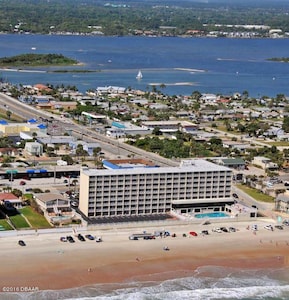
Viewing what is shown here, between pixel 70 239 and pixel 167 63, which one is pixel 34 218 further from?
pixel 167 63

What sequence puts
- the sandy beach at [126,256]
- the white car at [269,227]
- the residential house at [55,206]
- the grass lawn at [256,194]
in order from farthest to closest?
the grass lawn at [256,194] < the residential house at [55,206] < the white car at [269,227] < the sandy beach at [126,256]

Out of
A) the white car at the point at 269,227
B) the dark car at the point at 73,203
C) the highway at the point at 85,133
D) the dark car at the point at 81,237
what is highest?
the dark car at the point at 73,203

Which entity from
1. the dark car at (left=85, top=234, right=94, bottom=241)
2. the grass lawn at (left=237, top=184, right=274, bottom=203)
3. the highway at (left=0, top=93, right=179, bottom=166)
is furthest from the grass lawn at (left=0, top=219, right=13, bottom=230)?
the highway at (left=0, top=93, right=179, bottom=166)

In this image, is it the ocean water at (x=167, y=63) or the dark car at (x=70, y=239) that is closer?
the dark car at (x=70, y=239)

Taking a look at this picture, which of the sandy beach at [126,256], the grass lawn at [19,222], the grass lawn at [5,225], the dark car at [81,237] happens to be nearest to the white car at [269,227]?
the sandy beach at [126,256]

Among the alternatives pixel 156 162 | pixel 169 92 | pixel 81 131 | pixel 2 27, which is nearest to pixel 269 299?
pixel 156 162

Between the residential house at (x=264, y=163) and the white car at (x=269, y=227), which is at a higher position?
the white car at (x=269, y=227)

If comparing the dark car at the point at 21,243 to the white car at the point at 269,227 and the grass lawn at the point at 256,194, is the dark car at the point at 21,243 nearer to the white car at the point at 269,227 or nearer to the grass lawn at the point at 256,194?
the white car at the point at 269,227

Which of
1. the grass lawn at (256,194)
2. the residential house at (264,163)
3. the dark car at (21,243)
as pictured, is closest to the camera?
the dark car at (21,243)
